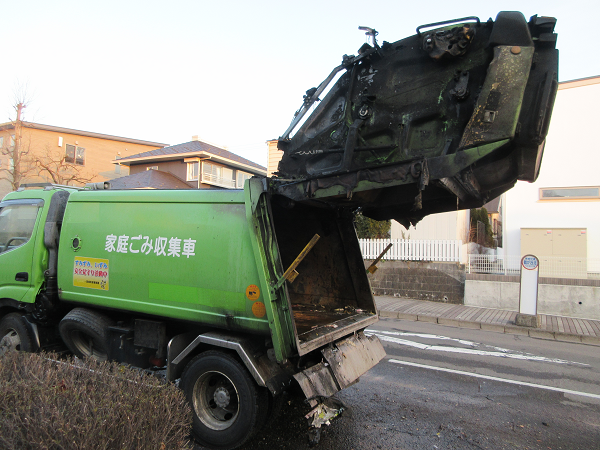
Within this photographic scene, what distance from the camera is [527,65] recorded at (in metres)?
3.05

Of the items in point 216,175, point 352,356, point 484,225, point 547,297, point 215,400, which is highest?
point 216,175

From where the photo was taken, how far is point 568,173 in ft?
51.2

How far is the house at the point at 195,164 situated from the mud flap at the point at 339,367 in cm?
2503

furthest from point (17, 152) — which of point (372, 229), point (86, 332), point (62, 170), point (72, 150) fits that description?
point (86, 332)

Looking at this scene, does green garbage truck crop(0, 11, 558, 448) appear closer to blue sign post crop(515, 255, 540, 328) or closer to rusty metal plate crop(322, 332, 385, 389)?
rusty metal plate crop(322, 332, 385, 389)

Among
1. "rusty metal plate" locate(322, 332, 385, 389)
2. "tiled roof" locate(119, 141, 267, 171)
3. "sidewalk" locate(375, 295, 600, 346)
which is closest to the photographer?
"rusty metal plate" locate(322, 332, 385, 389)

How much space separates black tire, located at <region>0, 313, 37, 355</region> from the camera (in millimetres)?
4980

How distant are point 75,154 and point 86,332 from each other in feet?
108

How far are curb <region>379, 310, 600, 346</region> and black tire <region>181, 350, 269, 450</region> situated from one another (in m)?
8.18

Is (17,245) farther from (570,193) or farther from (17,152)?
(17,152)

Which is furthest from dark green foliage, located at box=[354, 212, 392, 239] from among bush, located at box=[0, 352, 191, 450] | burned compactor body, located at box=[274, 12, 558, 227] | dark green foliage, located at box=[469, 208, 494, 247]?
bush, located at box=[0, 352, 191, 450]

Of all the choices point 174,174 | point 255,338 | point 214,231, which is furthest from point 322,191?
point 174,174

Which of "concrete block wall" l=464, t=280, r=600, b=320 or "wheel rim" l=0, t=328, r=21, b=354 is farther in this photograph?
"concrete block wall" l=464, t=280, r=600, b=320

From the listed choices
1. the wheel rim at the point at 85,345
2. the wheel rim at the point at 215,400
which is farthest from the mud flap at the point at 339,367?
the wheel rim at the point at 85,345
